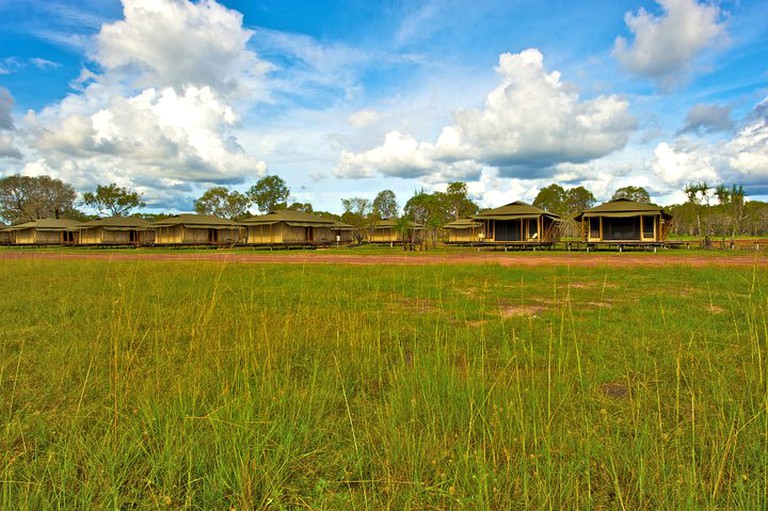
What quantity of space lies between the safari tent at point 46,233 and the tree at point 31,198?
19823 millimetres

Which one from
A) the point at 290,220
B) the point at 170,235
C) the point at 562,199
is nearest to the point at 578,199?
the point at 562,199

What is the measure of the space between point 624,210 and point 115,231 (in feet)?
188

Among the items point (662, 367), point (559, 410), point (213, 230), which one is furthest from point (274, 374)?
point (213, 230)

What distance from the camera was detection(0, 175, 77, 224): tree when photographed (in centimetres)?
6969

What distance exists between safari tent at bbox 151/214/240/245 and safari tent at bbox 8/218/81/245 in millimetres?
17221

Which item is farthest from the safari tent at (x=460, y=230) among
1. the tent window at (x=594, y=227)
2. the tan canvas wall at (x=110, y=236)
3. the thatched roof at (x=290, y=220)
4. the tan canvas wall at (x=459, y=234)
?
the tan canvas wall at (x=110, y=236)

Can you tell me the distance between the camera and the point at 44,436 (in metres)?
2.88

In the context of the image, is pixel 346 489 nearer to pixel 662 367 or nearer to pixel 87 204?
pixel 662 367

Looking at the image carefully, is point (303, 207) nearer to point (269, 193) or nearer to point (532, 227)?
point (269, 193)

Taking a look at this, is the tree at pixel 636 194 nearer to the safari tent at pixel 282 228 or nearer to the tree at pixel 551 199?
the tree at pixel 551 199

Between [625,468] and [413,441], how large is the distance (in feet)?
4.29

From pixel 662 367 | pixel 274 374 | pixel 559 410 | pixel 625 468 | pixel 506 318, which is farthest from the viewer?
pixel 506 318

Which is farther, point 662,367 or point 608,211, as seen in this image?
point 608,211

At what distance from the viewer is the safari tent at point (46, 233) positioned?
5347 centimetres
